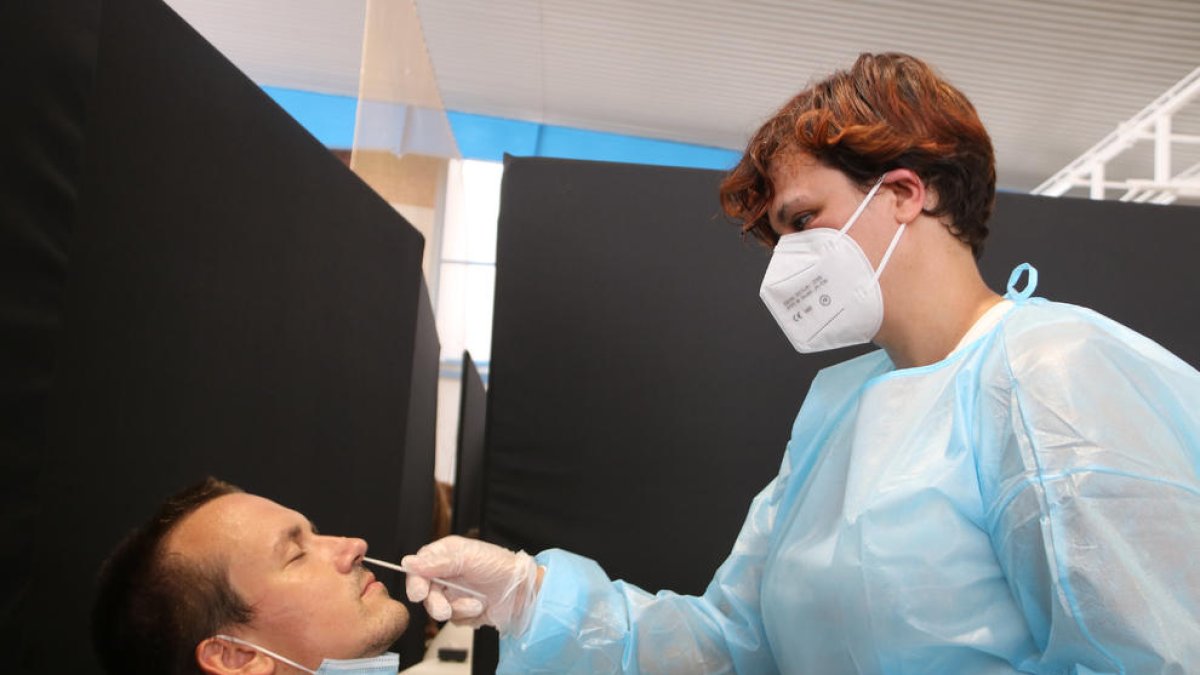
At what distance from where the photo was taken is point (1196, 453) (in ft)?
3.58

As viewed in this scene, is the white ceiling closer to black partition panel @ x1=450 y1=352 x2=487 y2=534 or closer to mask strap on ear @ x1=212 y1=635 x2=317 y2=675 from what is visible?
black partition panel @ x1=450 y1=352 x2=487 y2=534

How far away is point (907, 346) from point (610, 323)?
1.15 metres

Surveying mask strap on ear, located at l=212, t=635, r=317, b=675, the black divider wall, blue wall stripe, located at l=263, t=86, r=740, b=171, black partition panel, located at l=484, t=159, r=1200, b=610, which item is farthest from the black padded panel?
blue wall stripe, located at l=263, t=86, r=740, b=171

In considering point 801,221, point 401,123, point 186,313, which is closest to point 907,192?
point 801,221

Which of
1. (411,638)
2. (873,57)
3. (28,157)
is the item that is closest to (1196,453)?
(873,57)

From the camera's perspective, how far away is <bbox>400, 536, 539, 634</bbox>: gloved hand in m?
1.36

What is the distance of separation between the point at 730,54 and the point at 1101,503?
5.06 m

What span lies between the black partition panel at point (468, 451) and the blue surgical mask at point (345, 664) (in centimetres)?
176

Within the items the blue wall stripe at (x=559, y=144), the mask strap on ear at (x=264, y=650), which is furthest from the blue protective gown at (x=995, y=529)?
the blue wall stripe at (x=559, y=144)

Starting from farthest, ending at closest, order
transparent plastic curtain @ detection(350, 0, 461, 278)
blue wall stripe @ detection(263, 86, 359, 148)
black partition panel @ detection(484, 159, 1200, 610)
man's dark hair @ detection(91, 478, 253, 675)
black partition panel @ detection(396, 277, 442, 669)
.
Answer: blue wall stripe @ detection(263, 86, 359, 148), black partition panel @ detection(396, 277, 442, 669), transparent plastic curtain @ detection(350, 0, 461, 278), black partition panel @ detection(484, 159, 1200, 610), man's dark hair @ detection(91, 478, 253, 675)

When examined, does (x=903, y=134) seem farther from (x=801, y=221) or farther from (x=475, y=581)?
(x=475, y=581)

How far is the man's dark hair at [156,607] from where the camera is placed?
1220mm

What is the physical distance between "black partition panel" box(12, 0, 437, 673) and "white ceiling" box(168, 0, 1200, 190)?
3.63m

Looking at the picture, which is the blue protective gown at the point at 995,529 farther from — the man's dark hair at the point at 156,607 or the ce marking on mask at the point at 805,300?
the man's dark hair at the point at 156,607
